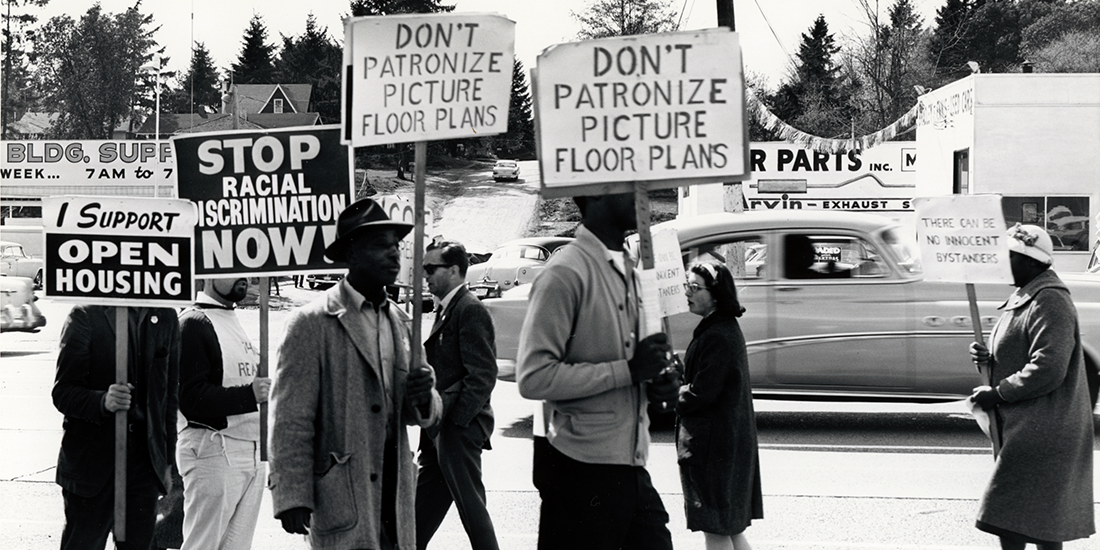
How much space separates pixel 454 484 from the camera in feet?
19.8

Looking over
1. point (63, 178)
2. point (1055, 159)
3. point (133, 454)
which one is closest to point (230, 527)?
point (133, 454)

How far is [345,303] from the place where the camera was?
411 centimetres

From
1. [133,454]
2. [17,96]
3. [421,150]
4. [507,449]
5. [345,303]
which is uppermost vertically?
[17,96]

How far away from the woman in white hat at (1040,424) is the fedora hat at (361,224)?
115 inches

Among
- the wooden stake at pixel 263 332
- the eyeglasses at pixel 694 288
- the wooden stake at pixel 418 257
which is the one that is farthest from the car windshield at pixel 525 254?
the wooden stake at pixel 418 257

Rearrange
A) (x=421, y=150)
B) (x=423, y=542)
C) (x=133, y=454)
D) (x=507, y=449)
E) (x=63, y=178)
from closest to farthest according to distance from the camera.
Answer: (x=421, y=150), (x=133, y=454), (x=423, y=542), (x=507, y=449), (x=63, y=178)

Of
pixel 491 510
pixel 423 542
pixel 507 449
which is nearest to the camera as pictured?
pixel 423 542

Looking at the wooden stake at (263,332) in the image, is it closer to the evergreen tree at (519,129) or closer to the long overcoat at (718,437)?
the long overcoat at (718,437)

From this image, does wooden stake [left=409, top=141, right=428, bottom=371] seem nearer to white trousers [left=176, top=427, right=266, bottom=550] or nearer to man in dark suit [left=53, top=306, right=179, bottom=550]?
man in dark suit [left=53, top=306, right=179, bottom=550]

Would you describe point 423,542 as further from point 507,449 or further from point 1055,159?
point 1055,159

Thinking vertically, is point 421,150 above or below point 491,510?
above

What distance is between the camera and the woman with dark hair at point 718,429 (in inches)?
213

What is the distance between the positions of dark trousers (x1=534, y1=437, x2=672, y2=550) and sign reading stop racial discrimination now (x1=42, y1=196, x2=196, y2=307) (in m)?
1.95

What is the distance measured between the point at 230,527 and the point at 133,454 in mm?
637
